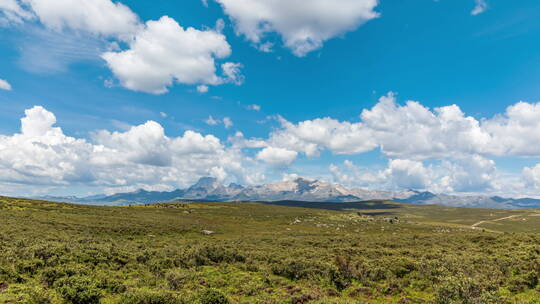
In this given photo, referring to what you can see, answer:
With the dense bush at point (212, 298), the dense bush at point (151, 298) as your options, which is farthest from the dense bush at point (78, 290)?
the dense bush at point (212, 298)

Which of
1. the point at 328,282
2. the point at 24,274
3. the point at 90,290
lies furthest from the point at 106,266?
the point at 328,282

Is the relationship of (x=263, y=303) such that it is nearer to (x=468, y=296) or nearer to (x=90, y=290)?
(x=90, y=290)

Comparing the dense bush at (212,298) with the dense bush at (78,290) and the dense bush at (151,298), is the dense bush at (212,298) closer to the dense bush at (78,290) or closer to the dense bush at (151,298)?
the dense bush at (151,298)

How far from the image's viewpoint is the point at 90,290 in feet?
55.4

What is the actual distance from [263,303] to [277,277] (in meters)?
7.22

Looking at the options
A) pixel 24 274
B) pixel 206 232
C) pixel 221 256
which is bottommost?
pixel 206 232

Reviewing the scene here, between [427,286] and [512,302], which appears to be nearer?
[512,302]

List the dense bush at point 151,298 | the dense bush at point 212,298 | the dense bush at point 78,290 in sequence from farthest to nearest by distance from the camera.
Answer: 1. the dense bush at point 212,298
2. the dense bush at point 78,290
3. the dense bush at point 151,298

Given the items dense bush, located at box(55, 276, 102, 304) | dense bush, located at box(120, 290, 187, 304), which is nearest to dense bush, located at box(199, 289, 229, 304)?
dense bush, located at box(120, 290, 187, 304)

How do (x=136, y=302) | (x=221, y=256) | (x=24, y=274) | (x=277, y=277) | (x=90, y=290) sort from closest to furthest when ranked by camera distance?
(x=136, y=302)
(x=90, y=290)
(x=24, y=274)
(x=277, y=277)
(x=221, y=256)

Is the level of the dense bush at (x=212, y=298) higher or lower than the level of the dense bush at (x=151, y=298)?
lower

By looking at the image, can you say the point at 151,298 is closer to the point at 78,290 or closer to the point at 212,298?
the point at 212,298

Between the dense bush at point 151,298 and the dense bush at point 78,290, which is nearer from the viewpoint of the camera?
the dense bush at point 151,298

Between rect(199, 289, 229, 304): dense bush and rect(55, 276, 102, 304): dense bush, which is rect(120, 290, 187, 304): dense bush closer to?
rect(199, 289, 229, 304): dense bush
